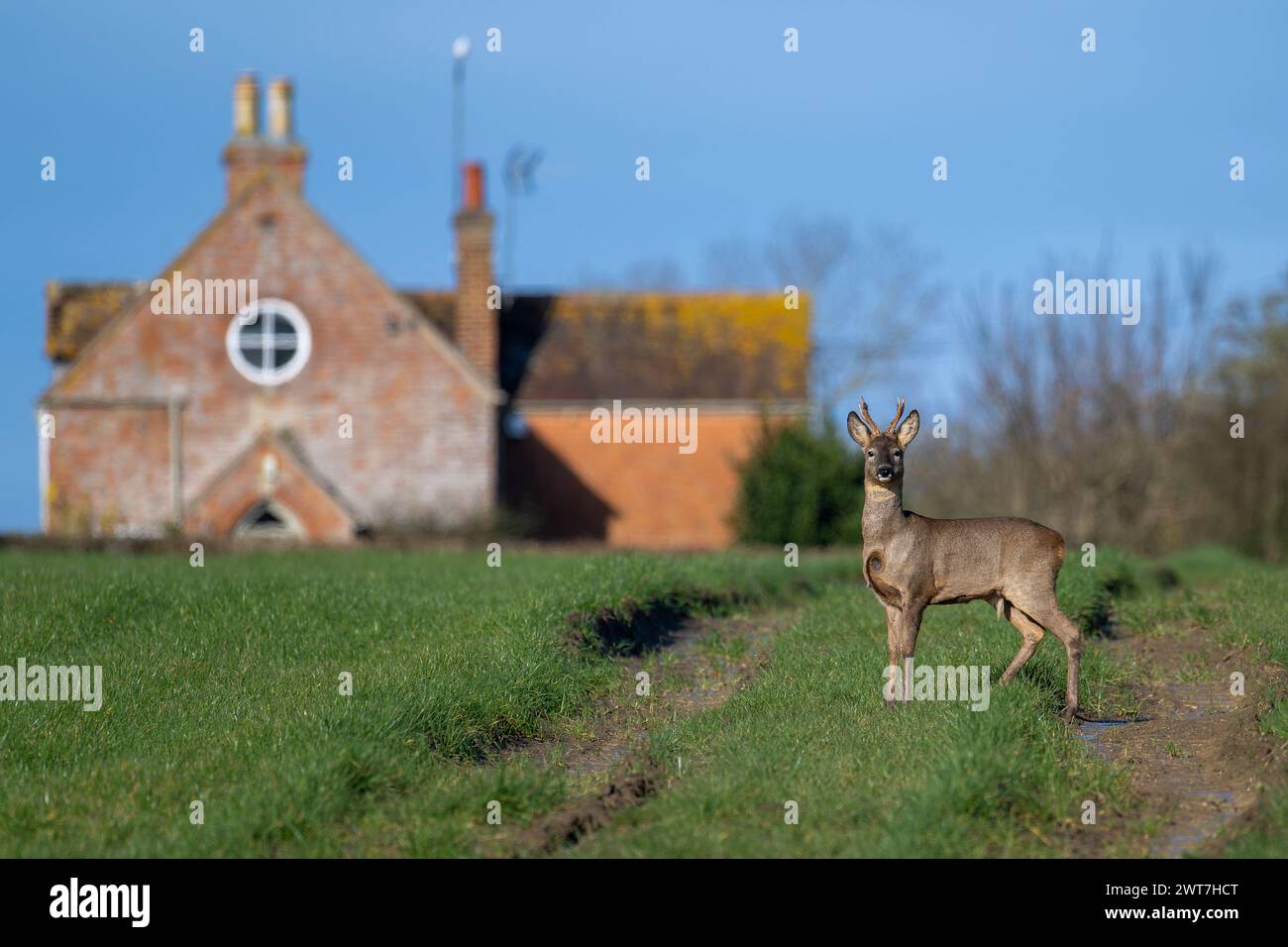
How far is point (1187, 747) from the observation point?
1103 centimetres

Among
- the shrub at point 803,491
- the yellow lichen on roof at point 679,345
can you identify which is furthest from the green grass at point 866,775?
the yellow lichen on roof at point 679,345

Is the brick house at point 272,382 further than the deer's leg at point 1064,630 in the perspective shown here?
Yes

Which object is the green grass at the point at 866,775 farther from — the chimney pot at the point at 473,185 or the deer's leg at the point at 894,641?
the chimney pot at the point at 473,185

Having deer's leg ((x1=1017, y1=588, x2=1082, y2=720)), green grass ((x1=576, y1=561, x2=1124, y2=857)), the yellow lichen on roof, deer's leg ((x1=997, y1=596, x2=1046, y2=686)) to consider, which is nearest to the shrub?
the yellow lichen on roof

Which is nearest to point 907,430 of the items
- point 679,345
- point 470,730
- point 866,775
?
point 866,775

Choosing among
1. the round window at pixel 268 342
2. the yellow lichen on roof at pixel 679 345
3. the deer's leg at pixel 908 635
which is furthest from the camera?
the yellow lichen on roof at pixel 679 345

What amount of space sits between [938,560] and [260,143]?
104ft

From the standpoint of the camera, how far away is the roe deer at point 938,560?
437 inches

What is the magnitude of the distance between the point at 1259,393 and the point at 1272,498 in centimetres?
342

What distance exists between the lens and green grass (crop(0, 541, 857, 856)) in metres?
8.56

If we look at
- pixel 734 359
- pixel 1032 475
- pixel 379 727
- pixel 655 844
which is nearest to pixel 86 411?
pixel 734 359

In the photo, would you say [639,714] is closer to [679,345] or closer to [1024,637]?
[1024,637]

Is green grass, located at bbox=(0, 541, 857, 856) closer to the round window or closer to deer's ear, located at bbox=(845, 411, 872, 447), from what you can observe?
deer's ear, located at bbox=(845, 411, 872, 447)
